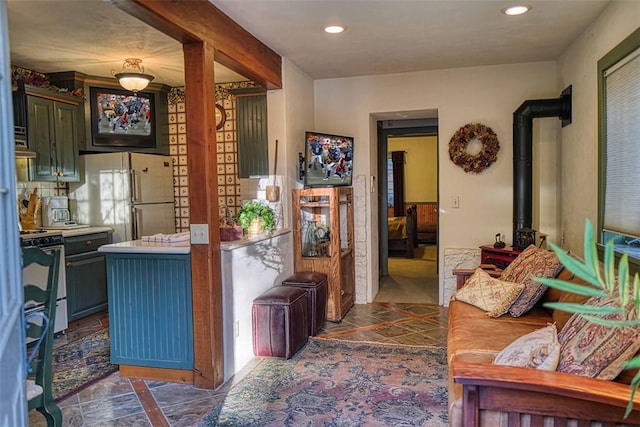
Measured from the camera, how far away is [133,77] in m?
4.25

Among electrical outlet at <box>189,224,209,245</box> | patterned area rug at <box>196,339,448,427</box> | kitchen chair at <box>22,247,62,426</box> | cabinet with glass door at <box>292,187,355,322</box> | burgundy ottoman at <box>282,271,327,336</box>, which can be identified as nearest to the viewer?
kitchen chair at <box>22,247,62,426</box>

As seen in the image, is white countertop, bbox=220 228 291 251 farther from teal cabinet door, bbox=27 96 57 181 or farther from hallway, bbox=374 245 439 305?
teal cabinet door, bbox=27 96 57 181

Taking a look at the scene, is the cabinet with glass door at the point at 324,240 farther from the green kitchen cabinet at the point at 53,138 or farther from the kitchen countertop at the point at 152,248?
the green kitchen cabinet at the point at 53,138

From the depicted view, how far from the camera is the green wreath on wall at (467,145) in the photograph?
481 centimetres

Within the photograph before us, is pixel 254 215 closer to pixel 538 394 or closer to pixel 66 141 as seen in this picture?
pixel 66 141

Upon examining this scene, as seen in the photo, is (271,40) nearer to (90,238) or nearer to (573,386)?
(90,238)

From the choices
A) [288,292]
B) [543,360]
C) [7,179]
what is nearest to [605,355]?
[543,360]

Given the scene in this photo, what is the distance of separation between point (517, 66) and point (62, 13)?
4150mm

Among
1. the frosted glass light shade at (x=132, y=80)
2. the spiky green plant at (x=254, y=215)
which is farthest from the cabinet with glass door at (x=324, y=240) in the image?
the frosted glass light shade at (x=132, y=80)

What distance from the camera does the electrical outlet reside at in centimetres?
298

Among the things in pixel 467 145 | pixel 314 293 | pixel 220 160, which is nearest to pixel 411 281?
pixel 467 145

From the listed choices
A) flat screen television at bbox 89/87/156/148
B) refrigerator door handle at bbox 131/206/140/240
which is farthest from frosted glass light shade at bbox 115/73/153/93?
refrigerator door handle at bbox 131/206/140/240

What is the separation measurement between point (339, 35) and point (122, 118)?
2.89 meters

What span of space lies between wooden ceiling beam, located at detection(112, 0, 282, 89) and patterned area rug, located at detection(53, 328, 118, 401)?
2400mm
